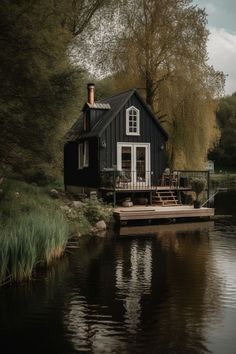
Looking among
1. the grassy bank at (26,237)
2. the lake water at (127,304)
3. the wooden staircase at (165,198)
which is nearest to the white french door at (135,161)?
the wooden staircase at (165,198)

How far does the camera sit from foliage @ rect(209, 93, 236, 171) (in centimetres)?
7012

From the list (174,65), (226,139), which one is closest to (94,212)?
(174,65)

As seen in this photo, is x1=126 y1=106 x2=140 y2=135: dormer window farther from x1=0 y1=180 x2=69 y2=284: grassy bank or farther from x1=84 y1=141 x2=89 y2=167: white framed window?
x1=0 y1=180 x2=69 y2=284: grassy bank

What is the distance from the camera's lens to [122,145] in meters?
24.7

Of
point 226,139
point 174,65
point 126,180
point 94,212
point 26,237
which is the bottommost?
point 26,237

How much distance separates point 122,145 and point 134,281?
562 inches

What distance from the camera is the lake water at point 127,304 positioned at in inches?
292

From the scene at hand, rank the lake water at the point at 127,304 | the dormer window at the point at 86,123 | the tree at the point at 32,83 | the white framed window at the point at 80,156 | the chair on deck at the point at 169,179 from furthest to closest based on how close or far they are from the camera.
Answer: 1. the white framed window at the point at 80,156
2. the dormer window at the point at 86,123
3. the chair on deck at the point at 169,179
4. the tree at the point at 32,83
5. the lake water at the point at 127,304

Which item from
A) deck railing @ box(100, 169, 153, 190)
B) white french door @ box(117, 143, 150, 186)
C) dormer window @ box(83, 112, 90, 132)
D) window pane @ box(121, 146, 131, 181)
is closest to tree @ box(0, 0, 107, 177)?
deck railing @ box(100, 169, 153, 190)

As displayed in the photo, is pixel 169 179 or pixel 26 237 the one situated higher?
pixel 169 179

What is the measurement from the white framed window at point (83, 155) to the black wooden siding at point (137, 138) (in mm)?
1973

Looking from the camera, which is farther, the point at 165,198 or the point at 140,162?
the point at 140,162

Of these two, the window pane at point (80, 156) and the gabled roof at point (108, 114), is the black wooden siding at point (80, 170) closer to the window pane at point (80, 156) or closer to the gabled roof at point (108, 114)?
the window pane at point (80, 156)

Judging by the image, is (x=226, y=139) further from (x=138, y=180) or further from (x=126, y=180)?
(x=126, y=180)
